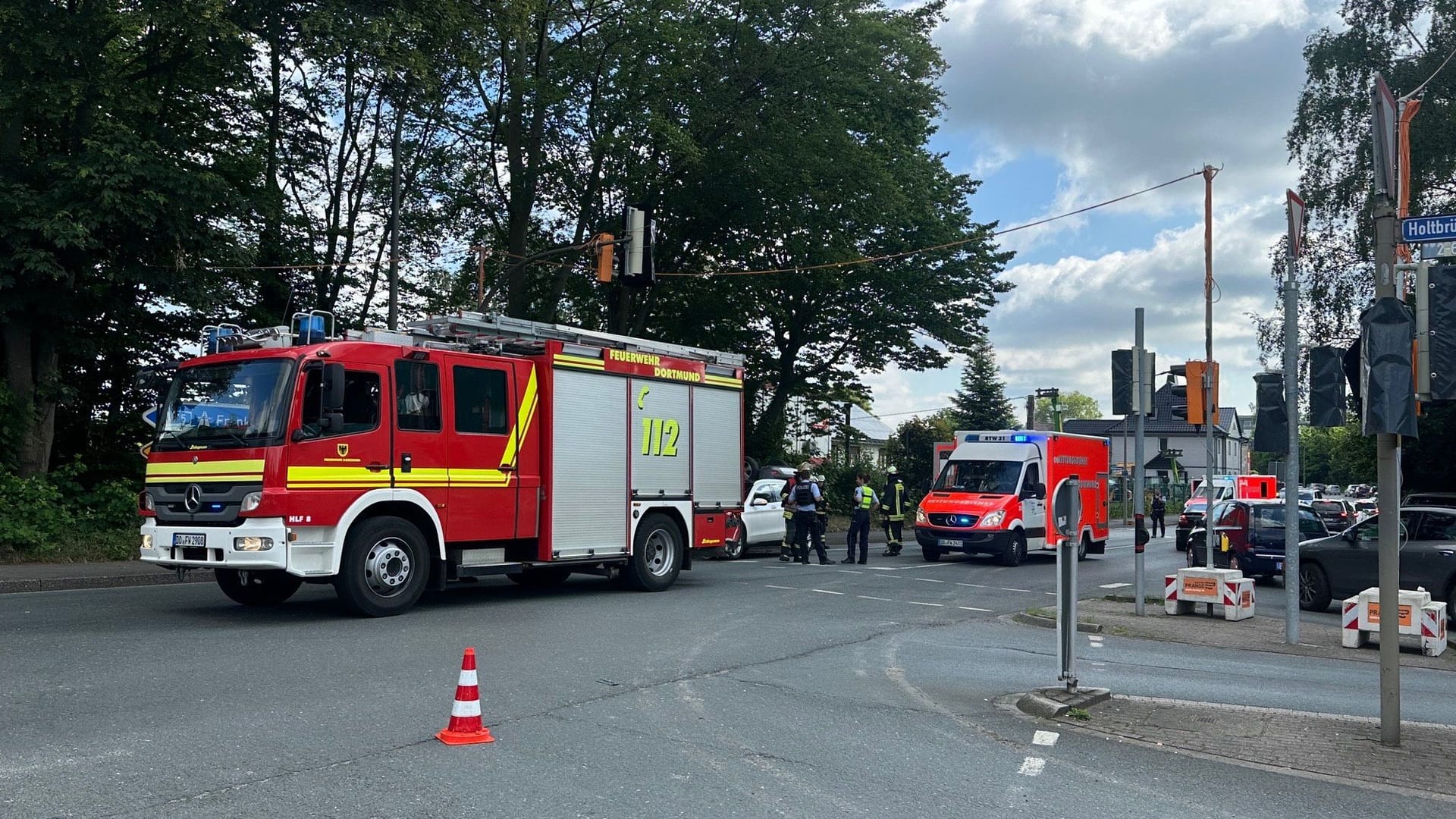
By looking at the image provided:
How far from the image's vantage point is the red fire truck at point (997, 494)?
75.4 feet

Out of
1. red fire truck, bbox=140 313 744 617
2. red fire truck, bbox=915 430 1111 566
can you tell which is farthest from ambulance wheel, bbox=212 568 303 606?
red fire truck, bbox=915 430 1111 566

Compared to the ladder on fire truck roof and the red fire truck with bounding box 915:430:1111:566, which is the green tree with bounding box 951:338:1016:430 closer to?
the red fire truck with bounding box 915:430:1111:566

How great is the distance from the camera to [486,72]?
28.2 meters

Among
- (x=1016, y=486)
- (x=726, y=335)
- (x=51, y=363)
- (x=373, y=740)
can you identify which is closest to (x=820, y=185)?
(x=726, y=335)

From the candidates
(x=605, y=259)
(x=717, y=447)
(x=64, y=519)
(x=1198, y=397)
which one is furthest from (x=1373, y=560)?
(x=64, y=519)

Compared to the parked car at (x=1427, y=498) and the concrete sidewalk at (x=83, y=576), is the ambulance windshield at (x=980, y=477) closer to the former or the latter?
the parked car at (x=1427, y=498)

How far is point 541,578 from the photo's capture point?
17.4 meters

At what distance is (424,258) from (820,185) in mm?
11428

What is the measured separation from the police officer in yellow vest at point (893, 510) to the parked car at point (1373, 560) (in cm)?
938

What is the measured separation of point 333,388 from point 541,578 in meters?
6.73

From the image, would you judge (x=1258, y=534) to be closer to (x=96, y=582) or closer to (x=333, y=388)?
(x=333, y=388)

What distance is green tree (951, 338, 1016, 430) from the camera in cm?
5612

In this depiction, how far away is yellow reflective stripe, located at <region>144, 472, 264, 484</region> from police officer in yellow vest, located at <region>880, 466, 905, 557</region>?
15.8 meters

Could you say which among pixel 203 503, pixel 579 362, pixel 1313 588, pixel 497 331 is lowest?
pixel 1313 588
